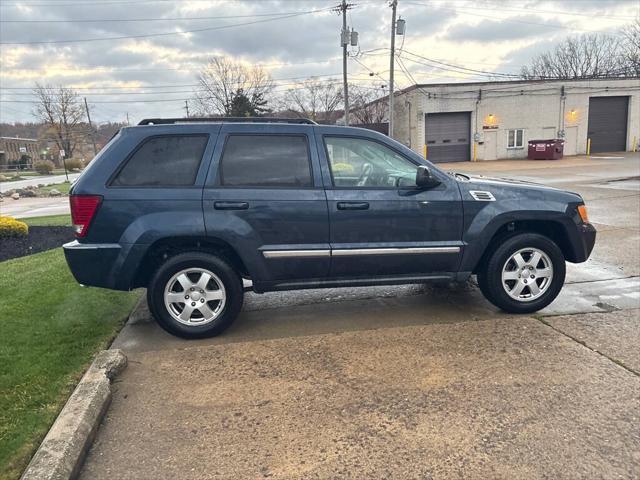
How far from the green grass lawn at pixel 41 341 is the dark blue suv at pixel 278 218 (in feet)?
2.21

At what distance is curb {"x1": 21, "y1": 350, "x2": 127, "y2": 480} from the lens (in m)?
2.49

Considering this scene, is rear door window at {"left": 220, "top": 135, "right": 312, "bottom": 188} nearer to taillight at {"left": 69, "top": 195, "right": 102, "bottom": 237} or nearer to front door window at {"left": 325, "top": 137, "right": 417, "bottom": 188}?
front door window at {"left": 325, "top": 137, "right": 417, "bottom": 188}

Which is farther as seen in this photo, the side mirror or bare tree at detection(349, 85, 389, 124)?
bare tree at detection(349, 85, 389, 124)

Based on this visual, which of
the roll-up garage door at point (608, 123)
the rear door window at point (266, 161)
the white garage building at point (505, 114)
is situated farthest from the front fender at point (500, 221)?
the roll-up garage door at point (608, 123)

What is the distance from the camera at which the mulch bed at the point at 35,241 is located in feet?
28.6

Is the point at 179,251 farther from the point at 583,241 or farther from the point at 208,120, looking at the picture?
the point at 583,241

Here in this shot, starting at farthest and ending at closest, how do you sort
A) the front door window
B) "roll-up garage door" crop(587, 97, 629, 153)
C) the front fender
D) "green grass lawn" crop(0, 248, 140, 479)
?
"roll-up garage door" crop(587, 97, 629, 153), the front fender, the front door window, "green grass lawn" crop(0, 248, 140, 479)

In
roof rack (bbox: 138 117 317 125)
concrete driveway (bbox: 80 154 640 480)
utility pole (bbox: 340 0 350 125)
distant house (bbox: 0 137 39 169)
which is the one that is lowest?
concrete driveway (bbox: 80 154 640 480)

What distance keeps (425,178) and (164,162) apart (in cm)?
226

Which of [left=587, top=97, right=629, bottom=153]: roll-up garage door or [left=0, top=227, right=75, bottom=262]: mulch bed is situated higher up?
[left=587, top=97, right=629, bottom=153]: roll-up garage door

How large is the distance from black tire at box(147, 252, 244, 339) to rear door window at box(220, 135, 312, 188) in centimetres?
71

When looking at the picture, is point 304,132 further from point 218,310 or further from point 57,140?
point 57,140

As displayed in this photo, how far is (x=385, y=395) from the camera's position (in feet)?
10.8

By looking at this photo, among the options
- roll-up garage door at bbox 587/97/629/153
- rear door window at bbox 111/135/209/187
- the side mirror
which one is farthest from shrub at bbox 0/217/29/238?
roll-up garage door at bbox 587/97/629/153
